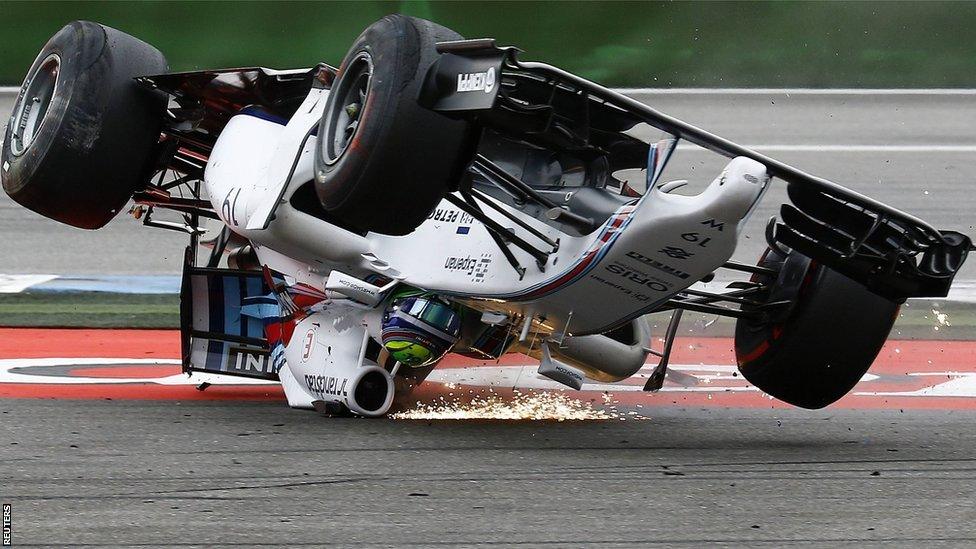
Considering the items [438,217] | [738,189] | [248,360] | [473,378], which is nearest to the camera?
[738,189]

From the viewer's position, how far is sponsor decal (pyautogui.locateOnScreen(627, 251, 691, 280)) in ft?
17.3

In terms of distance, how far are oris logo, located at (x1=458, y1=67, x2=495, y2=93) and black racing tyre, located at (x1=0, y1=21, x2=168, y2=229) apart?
7.98 feet

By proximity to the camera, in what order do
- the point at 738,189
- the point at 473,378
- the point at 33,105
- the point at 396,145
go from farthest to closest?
1. the point at 473,378
2. the point at 33,105
3. the point at 396,145
4. the point at 738,189

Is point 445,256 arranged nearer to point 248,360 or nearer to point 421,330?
point 421,330

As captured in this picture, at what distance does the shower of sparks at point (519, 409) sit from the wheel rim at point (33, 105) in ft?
7.45

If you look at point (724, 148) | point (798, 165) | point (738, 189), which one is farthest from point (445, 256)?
point (798, 165)

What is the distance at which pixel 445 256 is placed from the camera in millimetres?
6141

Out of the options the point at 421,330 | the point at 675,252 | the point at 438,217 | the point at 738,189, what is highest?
the point at 738,189

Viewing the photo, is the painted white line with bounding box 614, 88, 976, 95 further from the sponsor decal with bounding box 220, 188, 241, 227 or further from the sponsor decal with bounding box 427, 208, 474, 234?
the sponsor decal with bounding box 427, 208, 474, 234

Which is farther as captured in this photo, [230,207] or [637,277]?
[230,207]

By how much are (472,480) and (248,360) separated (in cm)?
265

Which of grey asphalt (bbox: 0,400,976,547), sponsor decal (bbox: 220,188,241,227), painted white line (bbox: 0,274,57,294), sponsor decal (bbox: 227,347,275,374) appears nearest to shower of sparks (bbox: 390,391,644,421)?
grey asphalt (bbox: 0,400,976,547)

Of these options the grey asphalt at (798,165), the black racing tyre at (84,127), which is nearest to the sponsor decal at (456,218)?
the black racing tyre at (84,127)

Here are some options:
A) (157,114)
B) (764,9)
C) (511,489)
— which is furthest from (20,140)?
(764,9)
